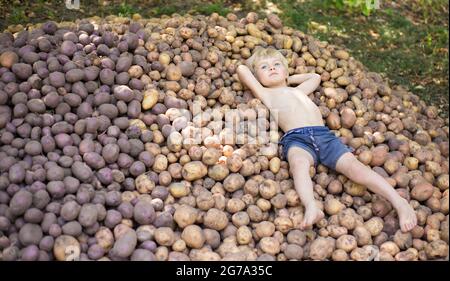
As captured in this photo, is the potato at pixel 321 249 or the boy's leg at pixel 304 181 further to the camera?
the boy's leg at pixel 304 181

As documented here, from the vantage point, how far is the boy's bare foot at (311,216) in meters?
2.49

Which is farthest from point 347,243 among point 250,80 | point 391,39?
point 391,39

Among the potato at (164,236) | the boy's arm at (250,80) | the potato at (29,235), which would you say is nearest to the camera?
the potato at (29,235)

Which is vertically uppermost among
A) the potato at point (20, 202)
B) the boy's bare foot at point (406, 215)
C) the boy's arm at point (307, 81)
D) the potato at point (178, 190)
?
the boy's arm at point (307, 81)

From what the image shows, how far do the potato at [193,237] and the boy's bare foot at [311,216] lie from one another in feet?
1.65

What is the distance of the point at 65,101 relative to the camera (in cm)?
276

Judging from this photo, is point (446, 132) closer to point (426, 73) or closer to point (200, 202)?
point (426, 73)

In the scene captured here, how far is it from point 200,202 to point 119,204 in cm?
39

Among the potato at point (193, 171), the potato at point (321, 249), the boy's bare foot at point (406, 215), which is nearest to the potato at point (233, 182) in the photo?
the potato at point (193, 171)

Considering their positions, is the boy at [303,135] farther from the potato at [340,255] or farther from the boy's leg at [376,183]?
the potato at [340,255]

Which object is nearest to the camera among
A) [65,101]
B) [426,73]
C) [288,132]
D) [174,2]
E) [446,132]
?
[65,101]

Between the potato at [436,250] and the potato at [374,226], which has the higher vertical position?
the potato at [374,226]

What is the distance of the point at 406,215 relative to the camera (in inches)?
101
